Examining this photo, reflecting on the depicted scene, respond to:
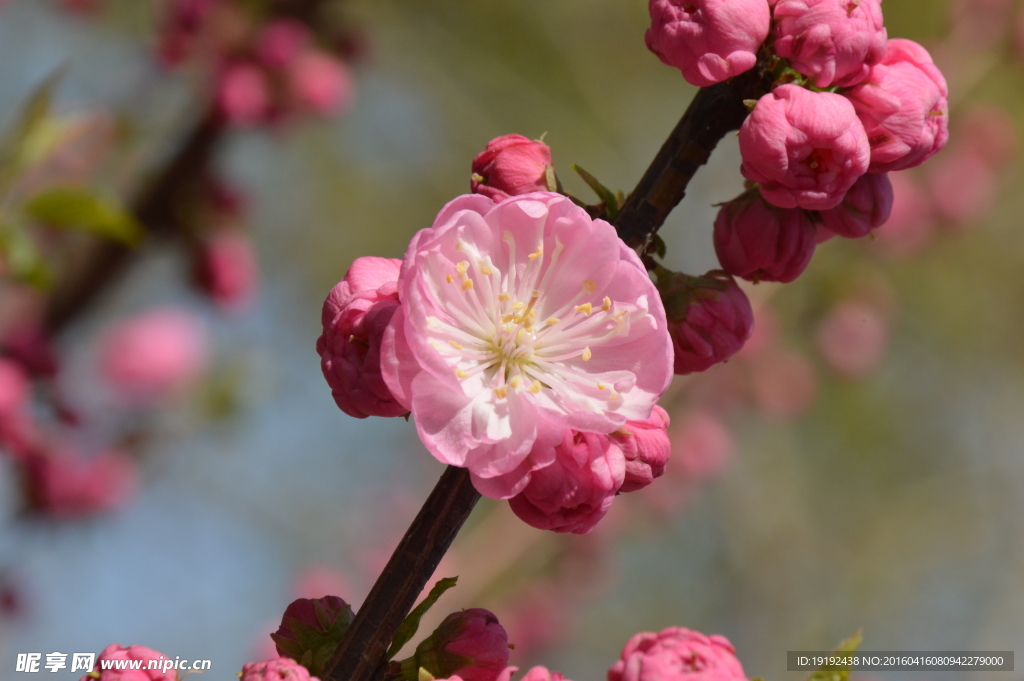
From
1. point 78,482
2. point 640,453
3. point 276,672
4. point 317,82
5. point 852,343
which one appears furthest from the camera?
point 852,343

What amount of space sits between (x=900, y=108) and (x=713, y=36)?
278 millimetres

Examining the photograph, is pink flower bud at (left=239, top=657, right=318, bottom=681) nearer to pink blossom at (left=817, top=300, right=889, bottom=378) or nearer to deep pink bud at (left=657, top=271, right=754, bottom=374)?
deep pink bud at (left=657, top=271, right=754, bottom=374)

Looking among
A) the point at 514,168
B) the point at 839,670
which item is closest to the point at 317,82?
the point at 514,168

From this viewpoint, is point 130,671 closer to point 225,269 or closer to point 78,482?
point 78,482

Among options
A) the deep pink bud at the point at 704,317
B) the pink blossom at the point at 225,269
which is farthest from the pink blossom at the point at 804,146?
the pink blossom at the point at 225,269

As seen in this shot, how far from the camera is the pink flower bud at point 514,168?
1.17 meters

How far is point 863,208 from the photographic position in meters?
1.22

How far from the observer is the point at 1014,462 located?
7879 millimetres

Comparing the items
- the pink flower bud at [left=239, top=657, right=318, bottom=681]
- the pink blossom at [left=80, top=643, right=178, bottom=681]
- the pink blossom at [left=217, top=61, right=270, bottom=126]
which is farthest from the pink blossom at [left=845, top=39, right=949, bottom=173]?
the pink blossom at [left=217, top=61, right=270, bottom=126]

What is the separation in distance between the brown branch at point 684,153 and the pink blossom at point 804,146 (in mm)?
77

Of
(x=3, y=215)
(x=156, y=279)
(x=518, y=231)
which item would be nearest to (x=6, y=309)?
(x=3, y=215)

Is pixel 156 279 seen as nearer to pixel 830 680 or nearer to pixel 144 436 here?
pixel 144 436

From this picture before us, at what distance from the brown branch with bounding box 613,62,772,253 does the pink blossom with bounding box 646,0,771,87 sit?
0.06 metres

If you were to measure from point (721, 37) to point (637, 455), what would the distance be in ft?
1.78
